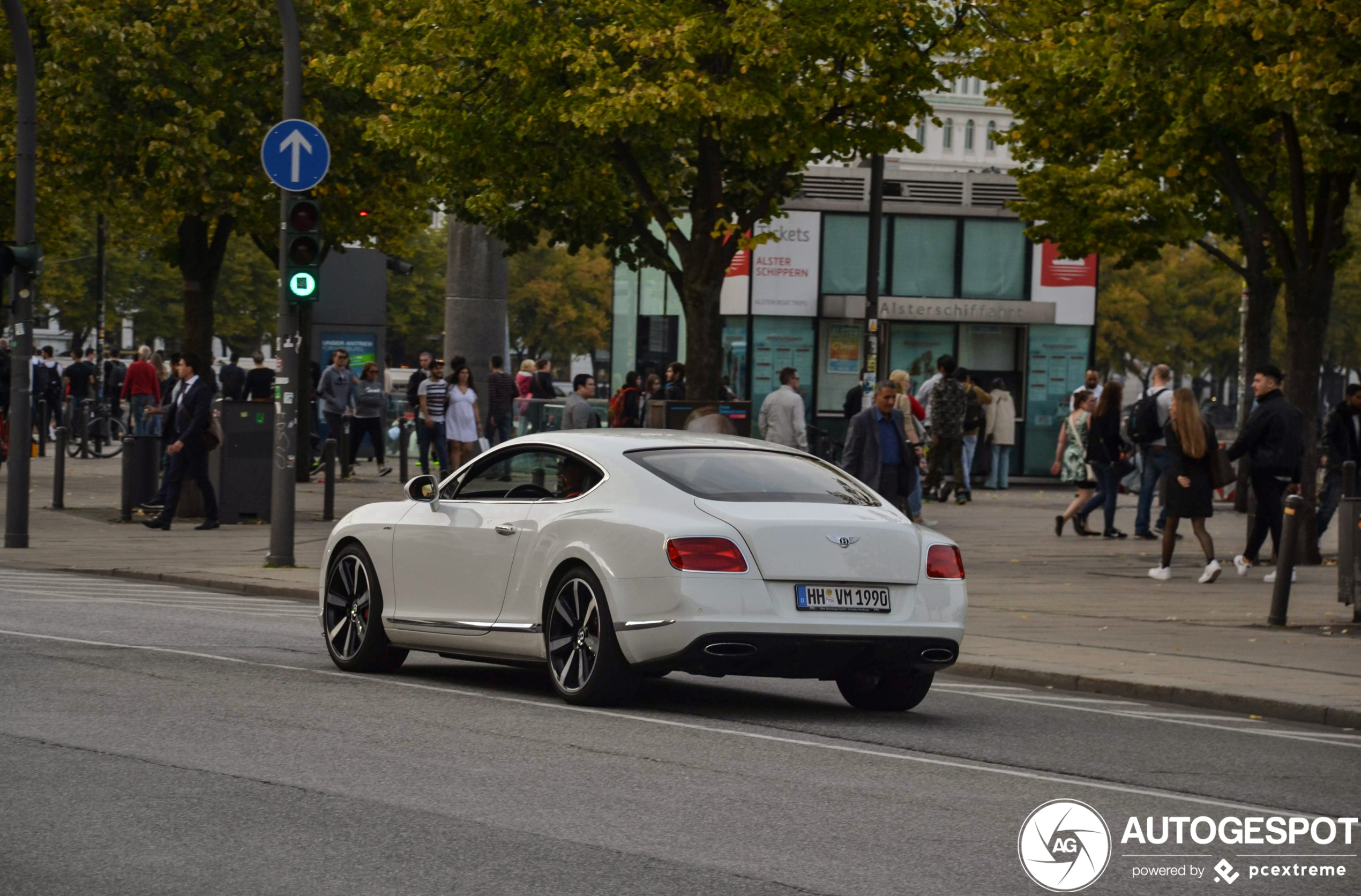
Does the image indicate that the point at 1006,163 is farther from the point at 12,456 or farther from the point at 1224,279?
the point at 12,456

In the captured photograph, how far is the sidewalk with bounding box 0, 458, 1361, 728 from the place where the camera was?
11.8 m

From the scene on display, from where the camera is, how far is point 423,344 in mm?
92312

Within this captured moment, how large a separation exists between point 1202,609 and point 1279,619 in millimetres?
1176

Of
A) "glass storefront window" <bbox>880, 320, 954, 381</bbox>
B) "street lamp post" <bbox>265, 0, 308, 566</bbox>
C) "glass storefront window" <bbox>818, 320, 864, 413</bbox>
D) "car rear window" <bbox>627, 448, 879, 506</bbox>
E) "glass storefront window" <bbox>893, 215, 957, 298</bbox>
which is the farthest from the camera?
"glass storefront window" <bbox>893, 215, 957, 298</bbox>


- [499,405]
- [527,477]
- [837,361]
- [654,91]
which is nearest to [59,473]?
[499,405]

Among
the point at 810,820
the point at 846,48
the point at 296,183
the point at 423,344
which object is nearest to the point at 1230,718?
the point at 810,820

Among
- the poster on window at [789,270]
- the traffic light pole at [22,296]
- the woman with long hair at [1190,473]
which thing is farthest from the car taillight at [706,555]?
the poster on window at [789,270]

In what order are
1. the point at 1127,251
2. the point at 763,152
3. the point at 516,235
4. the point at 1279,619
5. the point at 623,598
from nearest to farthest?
the point at 623,598 < the point at 1279,619 < the point at 763,152 < the point at 516,235 < the point at 1127,251

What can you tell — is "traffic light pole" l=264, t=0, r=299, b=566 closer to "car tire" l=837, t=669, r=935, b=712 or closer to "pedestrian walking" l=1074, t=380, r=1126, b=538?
"car tire" l=837, t=669, r=935, b=712

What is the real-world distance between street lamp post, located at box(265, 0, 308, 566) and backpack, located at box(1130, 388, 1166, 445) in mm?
9679

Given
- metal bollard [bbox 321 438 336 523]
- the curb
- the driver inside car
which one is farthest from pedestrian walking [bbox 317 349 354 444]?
the driver inside car

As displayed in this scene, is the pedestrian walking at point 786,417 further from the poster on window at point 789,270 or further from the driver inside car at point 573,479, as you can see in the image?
the driver inside car at point 573,479

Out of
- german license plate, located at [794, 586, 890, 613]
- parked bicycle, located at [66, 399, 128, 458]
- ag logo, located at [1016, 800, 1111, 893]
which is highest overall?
german license plate, located at [794, 586, 890, 613]

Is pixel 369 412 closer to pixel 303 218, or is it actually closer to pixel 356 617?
pixel 303 218
